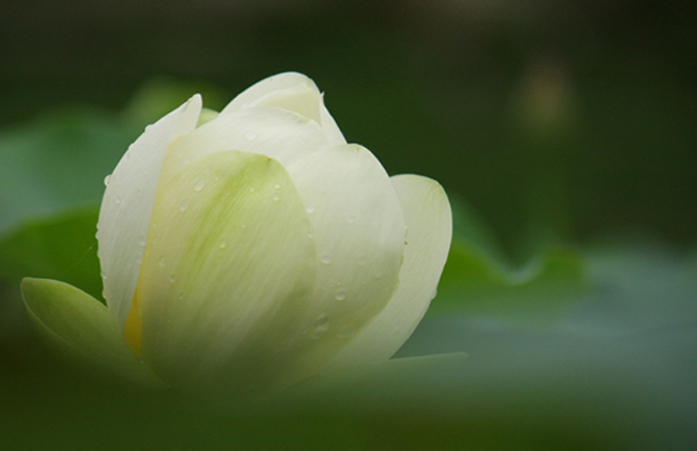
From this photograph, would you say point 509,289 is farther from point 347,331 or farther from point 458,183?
point 458,183

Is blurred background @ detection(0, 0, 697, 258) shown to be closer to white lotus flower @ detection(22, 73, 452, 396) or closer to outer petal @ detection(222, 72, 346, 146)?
outer petal @ detection(222, 72, 346, 146)

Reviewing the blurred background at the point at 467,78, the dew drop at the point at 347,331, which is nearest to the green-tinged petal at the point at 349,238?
the dew drop at the point at 347,331

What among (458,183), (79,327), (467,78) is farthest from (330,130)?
(467,78)

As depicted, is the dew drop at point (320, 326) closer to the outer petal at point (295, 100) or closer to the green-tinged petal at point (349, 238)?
the green-tinged petal at point (349, 238)

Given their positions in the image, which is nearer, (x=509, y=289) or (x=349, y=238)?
(x=349, y=238)

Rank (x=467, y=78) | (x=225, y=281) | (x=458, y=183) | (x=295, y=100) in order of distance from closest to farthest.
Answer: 1. (x=225, y=281)
2. (x=295, y=100)
3. (x=458, y=183)
4. (x=467, y=78)

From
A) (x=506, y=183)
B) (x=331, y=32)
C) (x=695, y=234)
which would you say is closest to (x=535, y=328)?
(x=695, y=234)

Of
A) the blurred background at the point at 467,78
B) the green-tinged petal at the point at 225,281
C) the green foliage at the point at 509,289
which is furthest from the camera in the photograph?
the blurred background at the point at 467,78
